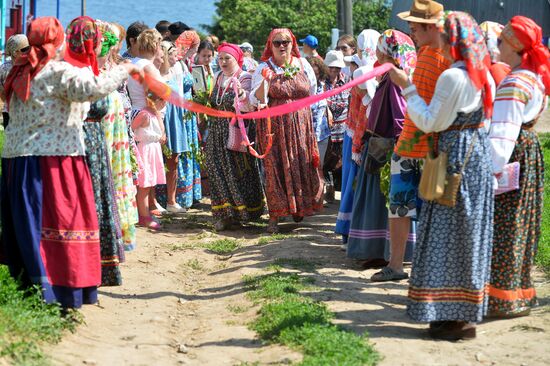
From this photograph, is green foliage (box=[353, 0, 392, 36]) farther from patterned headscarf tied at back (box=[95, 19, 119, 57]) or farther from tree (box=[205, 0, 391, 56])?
patterned headscarf tied at back (box=[95, 19, 119, 57])

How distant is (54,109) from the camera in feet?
19.6

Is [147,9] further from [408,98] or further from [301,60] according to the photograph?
[408,98]

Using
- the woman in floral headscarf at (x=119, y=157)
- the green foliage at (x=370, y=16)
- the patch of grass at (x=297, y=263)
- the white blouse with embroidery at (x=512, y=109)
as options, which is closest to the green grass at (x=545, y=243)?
the patch of grass at (x=297, y=263)

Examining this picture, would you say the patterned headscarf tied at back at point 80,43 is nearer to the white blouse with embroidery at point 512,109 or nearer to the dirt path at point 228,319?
the dirt path at point 228,319

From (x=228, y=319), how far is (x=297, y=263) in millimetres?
1704

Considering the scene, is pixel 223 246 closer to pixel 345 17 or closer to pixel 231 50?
pixel 231 50

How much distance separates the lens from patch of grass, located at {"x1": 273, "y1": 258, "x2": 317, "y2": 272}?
816cm

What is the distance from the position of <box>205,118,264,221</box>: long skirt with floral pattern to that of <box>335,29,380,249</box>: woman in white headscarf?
5.61ft

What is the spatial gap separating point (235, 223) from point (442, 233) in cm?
516

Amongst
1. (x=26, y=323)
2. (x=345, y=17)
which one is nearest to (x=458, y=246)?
(x=26, y=323)

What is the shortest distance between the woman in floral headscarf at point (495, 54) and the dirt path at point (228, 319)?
1.73 meters

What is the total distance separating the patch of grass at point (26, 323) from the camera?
5254 mm

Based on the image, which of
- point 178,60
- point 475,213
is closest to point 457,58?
point 475,213

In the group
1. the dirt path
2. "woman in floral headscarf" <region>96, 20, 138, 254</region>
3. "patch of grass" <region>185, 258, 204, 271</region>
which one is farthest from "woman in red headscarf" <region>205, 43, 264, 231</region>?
"woman in floral headscarf" <region>96, 20, 138, 254</region>
